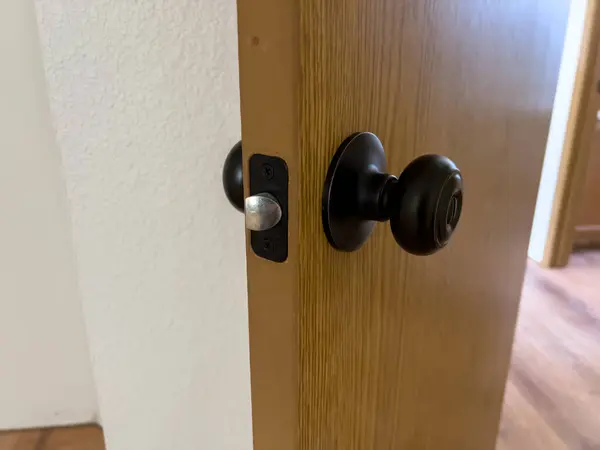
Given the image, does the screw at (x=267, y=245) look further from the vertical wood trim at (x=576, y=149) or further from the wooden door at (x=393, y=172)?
the vertical wood trim at (x=576, y=149)

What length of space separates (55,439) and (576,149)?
1961 mm

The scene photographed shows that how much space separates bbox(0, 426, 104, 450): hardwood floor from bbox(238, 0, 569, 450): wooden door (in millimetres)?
877

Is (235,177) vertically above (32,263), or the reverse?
Result: (235,177)

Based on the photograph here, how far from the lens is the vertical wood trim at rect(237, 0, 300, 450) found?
0.27m

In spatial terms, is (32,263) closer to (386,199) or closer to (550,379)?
(386,199)

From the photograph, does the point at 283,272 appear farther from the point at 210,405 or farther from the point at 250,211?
the point at 210,405

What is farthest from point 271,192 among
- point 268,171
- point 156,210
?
point 156,210

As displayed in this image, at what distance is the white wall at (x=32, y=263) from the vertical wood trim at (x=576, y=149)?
1.81 meters

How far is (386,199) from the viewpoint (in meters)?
0.33

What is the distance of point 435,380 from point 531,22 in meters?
0.36

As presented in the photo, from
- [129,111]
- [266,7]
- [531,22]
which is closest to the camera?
[266,7]

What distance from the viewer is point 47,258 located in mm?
1097

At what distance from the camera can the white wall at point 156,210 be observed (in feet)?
2.01

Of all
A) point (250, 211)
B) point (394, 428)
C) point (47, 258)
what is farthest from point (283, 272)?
point (47, 258)
